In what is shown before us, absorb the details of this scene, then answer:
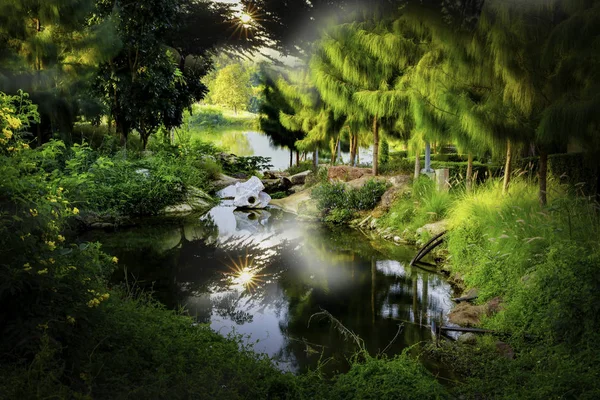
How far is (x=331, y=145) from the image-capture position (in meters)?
21.3

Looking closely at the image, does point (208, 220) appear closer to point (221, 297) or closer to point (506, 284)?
point (221, 297)

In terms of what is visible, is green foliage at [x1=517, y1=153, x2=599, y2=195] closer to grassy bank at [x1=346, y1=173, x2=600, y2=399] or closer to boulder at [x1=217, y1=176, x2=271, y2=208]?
grassy bank at [x1=346, y1=173, x2=600, y2=399]

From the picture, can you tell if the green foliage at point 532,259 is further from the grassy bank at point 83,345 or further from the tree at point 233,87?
the tree at point 233,87

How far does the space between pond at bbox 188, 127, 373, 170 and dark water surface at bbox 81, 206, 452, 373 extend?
14110 mm

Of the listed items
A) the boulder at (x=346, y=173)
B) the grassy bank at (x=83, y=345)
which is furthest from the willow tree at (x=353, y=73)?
the grassy bank at (x=83, y=345)

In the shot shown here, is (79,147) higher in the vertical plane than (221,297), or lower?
higher

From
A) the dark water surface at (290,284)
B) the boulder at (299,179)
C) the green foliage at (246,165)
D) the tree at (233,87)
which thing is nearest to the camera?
the dark water surface at (290,284)

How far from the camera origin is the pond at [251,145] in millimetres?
27406

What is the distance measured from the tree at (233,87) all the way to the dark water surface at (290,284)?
32.9 metres

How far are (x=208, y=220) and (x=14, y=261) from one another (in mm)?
9882

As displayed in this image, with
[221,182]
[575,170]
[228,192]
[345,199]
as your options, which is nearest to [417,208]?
[345,199]

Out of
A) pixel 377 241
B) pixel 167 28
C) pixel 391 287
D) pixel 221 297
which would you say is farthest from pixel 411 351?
pixel 167 28

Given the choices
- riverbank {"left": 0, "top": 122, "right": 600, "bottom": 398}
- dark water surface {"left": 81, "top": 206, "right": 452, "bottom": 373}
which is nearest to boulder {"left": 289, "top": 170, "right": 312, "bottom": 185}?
dark water surface {"left": 81, "top": 206, "right": 452, "bottom": 373}

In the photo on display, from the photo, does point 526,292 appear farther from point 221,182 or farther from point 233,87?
point 233,87
